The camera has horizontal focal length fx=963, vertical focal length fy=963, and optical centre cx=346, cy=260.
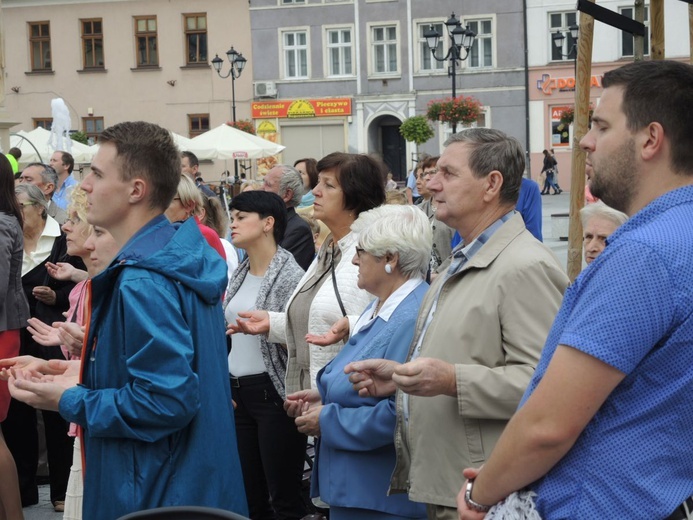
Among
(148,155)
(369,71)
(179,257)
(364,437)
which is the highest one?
(369,71)

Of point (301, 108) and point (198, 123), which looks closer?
point (301, 108)

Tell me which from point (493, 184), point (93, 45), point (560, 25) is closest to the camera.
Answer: point (493, 184)

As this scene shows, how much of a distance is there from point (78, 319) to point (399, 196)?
416 centimetres

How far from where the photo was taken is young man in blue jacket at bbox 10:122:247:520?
278 cm

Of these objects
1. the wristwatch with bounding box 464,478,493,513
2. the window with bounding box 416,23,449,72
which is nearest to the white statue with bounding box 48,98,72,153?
the wristwatch with bounding box 464,478,493,513

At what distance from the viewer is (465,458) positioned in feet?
9.83

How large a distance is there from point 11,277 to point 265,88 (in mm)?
35320

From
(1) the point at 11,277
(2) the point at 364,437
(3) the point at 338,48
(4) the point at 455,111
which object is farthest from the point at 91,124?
(2) the point at 364,437

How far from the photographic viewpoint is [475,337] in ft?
9.75

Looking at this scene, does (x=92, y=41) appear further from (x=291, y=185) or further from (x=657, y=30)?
(x=657, y=30)

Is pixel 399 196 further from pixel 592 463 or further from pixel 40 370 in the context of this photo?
pixel 592 463

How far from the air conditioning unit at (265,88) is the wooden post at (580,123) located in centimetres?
3535

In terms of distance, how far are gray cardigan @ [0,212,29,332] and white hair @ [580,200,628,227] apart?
2.99 m

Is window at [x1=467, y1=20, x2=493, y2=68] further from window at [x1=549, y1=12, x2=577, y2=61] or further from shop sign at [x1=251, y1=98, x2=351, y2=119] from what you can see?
shop sign at [x1=251, y1=98, x2=351, y2=119]
